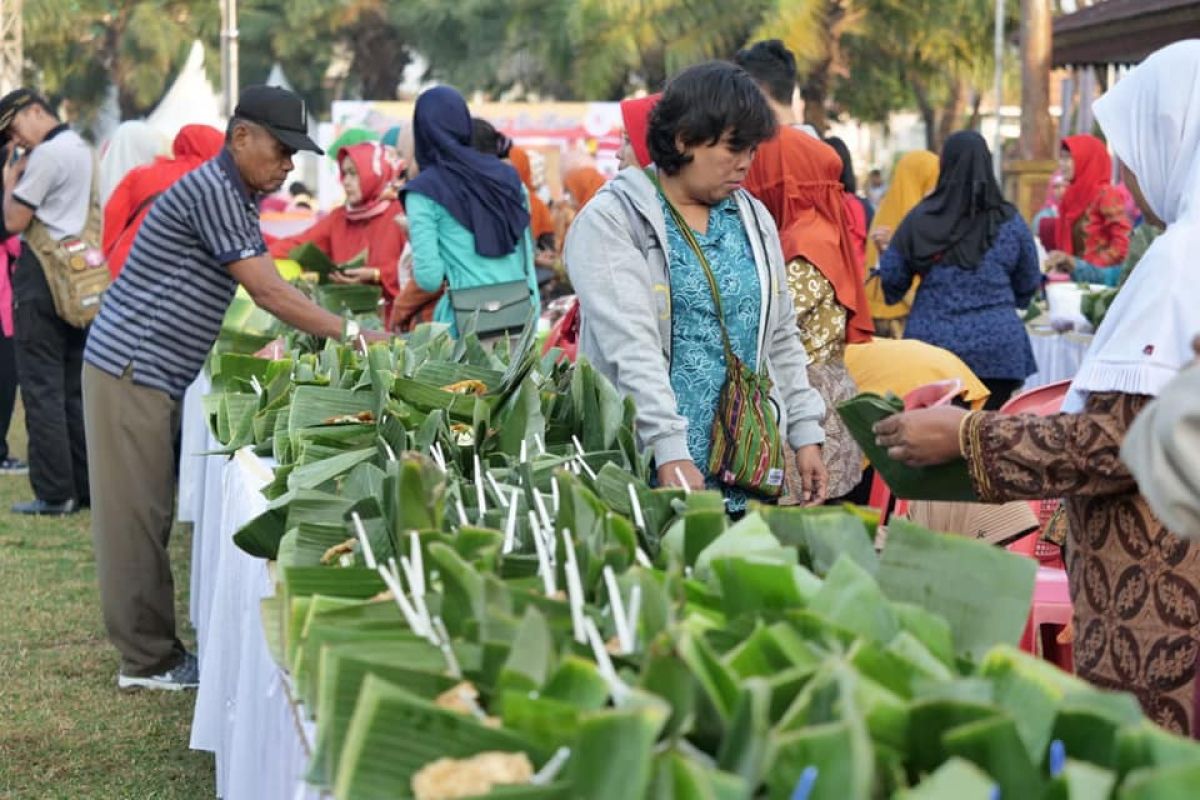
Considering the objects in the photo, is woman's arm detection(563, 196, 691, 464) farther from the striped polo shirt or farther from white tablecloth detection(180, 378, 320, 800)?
the striped polo shirt

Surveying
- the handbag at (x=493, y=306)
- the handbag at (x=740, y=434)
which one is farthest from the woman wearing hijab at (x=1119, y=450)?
the handbag at (x=493, y=306)

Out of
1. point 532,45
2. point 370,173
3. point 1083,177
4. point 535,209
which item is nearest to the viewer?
point 370,173

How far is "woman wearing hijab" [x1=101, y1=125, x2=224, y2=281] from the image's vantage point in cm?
798

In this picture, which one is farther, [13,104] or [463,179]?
[13,104]

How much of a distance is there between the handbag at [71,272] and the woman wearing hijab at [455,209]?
7.52 ft

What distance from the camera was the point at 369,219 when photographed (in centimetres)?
815

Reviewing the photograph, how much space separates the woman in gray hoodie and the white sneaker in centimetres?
237

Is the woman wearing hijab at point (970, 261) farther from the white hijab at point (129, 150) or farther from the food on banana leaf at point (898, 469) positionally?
the white hijab at point (129, 150)

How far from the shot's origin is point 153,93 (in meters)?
46.7

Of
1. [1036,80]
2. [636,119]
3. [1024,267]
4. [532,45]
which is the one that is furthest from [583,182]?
[532,45]

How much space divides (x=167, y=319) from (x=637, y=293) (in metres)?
1.93

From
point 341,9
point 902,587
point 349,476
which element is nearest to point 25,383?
point 349,476

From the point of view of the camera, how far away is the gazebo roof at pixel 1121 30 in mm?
11648

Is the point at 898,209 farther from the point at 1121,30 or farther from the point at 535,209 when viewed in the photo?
the point at 1121,30
